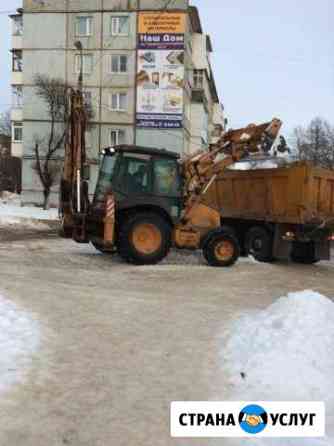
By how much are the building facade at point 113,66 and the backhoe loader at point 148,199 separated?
2448cm

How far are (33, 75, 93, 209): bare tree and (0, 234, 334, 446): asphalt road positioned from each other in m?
25.6

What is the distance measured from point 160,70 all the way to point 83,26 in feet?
22.5

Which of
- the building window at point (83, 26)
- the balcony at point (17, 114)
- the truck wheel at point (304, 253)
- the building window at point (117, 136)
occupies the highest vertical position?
the building window at point (83, 26)

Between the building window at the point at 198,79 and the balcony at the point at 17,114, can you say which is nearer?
the balcony at the point at 17,114

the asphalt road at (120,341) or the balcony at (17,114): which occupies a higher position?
the balcony at (17,114)

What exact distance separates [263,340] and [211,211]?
25.4 feet

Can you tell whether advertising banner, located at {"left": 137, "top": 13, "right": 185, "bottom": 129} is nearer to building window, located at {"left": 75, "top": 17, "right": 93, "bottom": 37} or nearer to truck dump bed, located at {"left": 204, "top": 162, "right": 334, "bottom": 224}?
building window, located at {"left": 75, "top": 17, "right": 93, "bottom": 37}

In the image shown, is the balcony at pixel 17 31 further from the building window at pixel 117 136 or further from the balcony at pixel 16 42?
the building window at pixel 117 136

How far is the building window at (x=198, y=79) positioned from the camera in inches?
1715

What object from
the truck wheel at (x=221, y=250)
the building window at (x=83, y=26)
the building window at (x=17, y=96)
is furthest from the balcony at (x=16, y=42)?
the truck wheel at (x=221, y=250)

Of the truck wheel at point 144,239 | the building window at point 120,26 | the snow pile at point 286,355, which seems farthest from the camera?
the building window at point 120,26

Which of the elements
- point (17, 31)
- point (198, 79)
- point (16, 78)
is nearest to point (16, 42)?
point (17, 31)

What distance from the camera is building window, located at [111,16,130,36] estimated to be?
126 ft

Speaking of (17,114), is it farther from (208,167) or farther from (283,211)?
(283,211)
